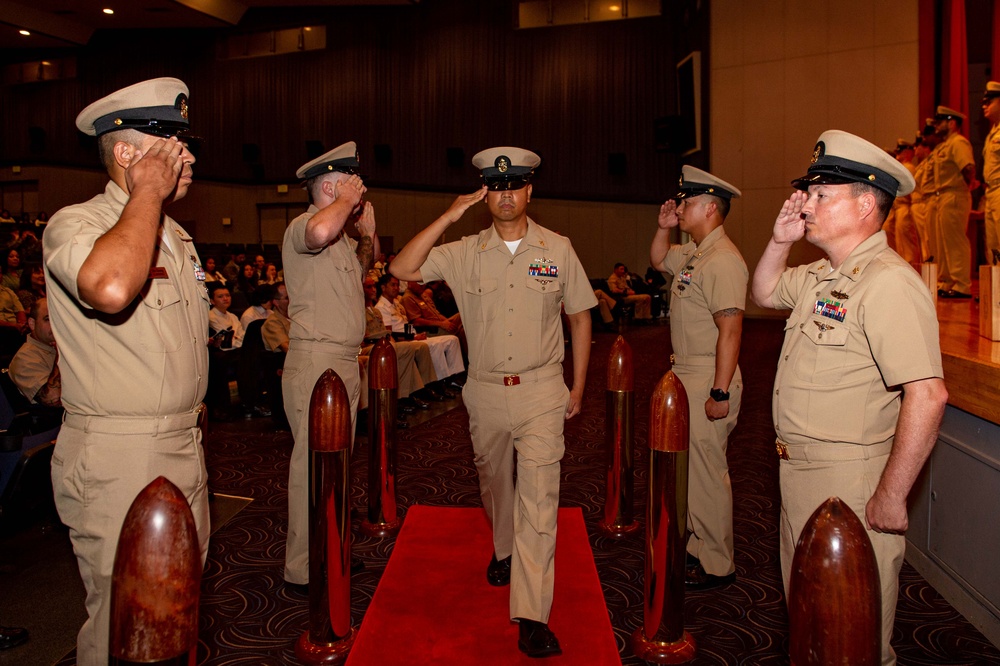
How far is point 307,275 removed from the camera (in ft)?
10.6

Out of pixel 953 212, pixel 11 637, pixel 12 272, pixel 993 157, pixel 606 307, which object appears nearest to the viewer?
pixel 11 637

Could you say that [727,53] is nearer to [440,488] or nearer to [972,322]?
[972,322]

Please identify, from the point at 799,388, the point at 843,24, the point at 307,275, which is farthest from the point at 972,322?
the point at 843,24

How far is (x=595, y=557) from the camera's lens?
3605 mm

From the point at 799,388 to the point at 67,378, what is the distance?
197cm

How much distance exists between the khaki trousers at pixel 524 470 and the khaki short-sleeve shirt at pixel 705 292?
0.69 m

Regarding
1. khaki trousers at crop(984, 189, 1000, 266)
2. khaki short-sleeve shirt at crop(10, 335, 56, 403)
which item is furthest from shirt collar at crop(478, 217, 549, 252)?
khaki trousers at crop(984, 189, 1000, 266)

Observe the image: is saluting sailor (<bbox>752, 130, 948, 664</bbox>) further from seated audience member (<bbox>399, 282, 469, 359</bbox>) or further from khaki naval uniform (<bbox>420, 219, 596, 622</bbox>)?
seated audience member (<bbox>399, 282, 469, 359</bbox>)

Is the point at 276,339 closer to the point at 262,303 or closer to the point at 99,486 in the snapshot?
the point at 262,303

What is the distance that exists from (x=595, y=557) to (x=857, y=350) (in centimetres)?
201

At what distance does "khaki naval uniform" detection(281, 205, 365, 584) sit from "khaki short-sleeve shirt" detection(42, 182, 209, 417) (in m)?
1.22

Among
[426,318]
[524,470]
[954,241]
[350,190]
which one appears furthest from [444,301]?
[524,470]

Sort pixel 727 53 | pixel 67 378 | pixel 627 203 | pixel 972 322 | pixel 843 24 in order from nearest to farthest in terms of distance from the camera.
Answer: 1. pixel 67 378
2. pixel 972 322
3. pixel 843 24
4. pixel 727 53
5. pixel 627 203

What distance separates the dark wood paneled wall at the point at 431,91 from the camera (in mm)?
16438
